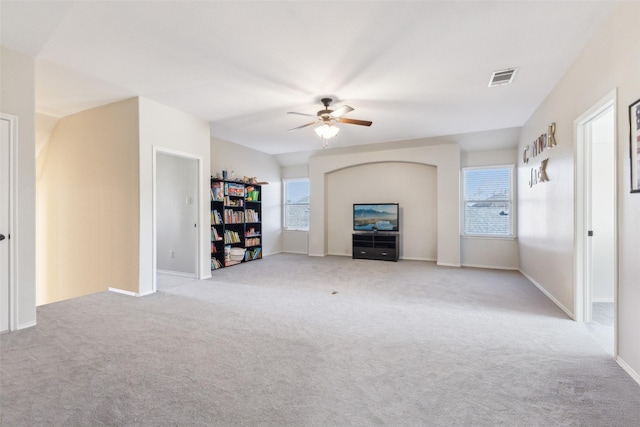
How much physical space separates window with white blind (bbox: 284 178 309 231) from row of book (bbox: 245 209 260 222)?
4.16 ft

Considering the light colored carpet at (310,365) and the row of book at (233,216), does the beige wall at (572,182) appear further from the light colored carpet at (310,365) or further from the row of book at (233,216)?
the row of book at (233,216)

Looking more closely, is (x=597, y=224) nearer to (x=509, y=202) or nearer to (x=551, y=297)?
(x=551, y=297)

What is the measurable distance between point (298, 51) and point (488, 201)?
16.8 ft

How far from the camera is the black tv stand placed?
6451mm

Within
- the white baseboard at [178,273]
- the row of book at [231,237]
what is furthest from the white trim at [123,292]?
the row of book at [231,237]

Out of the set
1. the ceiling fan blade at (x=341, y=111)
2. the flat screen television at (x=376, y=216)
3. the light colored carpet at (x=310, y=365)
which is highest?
the ceiling fan blade at (x=341, y=111)

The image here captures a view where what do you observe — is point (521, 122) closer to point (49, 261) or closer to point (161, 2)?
point (161, 2)

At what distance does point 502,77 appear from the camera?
129 inches

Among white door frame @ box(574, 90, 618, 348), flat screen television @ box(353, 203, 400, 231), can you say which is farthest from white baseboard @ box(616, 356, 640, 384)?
flat screen television @ box(353, 203, 400, 231)

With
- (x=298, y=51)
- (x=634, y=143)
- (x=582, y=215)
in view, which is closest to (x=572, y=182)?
A: (x=582, y=215)

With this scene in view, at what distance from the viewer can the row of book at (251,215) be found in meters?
6.70

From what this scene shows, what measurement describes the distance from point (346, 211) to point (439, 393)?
569 cm

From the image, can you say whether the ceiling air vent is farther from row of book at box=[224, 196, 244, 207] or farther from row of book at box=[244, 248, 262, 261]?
row of book at box=[244, 248, 262, 261]

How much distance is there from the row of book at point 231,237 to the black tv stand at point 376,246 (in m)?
2.59
